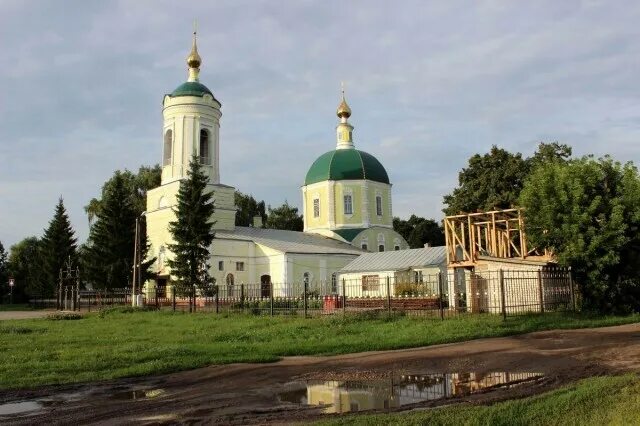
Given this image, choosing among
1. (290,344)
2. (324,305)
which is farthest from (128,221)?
(290,344)

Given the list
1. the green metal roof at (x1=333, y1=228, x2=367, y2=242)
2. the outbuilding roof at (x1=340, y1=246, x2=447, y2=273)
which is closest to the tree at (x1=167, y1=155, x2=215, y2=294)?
the outbuilding roof at (x1=340, y1=246, x2=447, y2=273)

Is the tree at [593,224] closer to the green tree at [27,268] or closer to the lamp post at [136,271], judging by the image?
the lamp post at [136,271]

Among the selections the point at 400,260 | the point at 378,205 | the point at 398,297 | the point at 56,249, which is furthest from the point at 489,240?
the point at 56,249

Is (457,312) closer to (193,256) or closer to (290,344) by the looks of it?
(290,344)

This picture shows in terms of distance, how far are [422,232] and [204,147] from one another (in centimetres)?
3588

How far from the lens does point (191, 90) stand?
43062mm

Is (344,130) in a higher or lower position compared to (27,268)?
higher

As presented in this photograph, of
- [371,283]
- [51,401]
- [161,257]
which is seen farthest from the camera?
[161,257]

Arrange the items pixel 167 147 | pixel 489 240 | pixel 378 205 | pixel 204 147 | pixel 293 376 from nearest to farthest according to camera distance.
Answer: pixel 293 376 → pixel 489 240 → pixel 167 147 → pixel 204 147 → pixel 378 205

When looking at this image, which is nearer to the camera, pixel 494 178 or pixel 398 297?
pixel 398 297

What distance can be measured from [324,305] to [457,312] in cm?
816

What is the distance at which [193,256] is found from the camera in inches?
1352

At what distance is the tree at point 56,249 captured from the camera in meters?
47.0

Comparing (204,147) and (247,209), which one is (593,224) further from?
(247,209)
